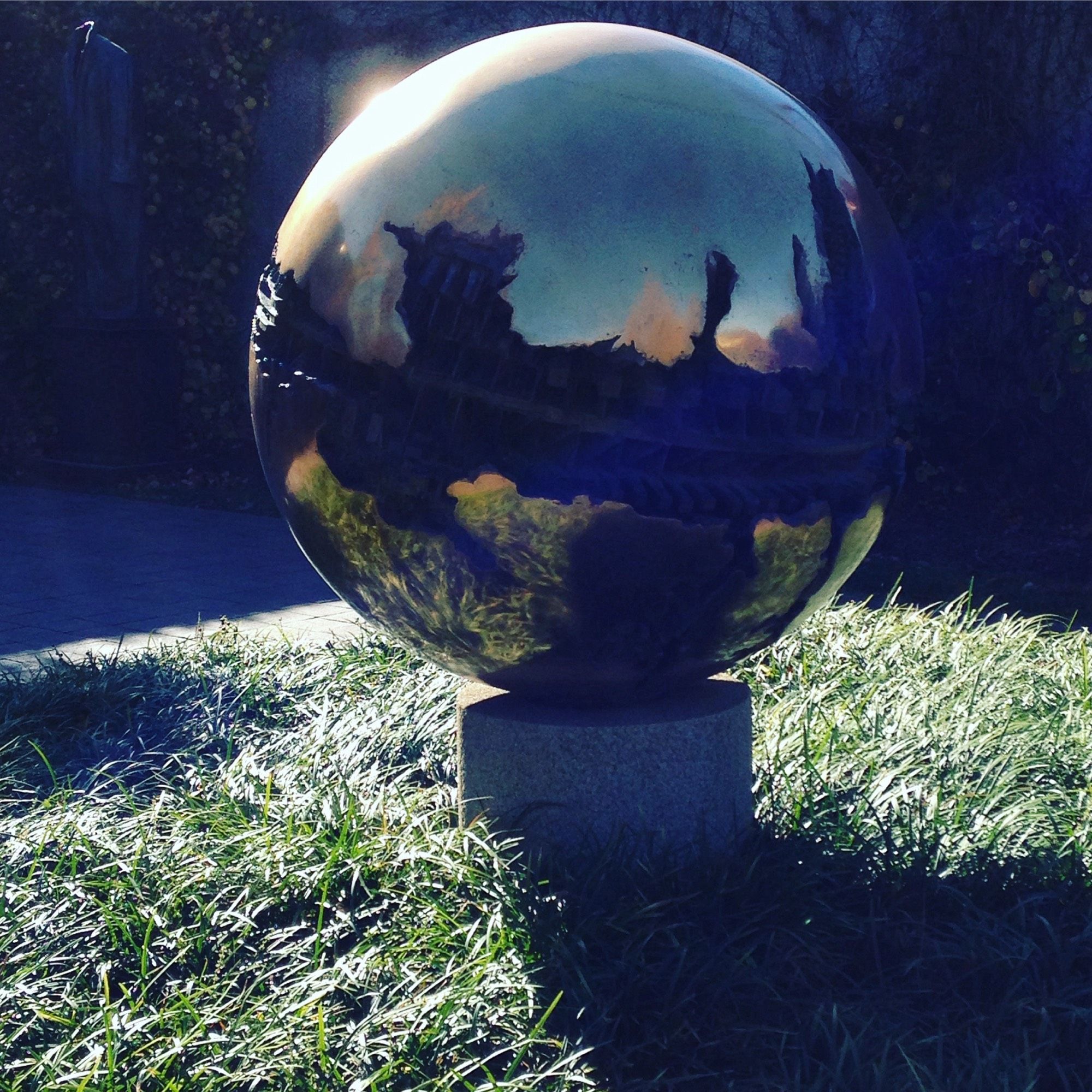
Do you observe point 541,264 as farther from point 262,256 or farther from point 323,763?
point 262,256

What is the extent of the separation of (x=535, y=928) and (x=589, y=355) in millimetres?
1230

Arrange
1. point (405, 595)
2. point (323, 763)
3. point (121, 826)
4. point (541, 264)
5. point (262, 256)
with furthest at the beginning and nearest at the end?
point (262, 256) < point (323, 763) < point (121, 826) < point (405, 595) < point (541, 264)

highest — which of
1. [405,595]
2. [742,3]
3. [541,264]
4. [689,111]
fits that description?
[742,3]

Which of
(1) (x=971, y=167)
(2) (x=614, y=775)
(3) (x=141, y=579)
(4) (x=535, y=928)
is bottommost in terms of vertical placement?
(3) (x=141, y=579)

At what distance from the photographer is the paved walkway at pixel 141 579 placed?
21.7 ft

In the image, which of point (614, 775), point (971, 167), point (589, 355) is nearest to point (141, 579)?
point (614, 775)

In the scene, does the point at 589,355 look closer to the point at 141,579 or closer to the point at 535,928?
the point at 535,928

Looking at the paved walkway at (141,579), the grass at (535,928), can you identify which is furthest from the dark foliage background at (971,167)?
the grass at (535,928)

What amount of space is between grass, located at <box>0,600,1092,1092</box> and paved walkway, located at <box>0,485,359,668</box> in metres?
2.18

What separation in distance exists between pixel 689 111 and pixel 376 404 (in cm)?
95

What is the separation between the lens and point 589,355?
3.00 meters

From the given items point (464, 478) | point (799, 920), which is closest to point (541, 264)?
point (464, 478)

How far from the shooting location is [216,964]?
3137mm

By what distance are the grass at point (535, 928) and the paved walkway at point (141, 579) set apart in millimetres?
2178
